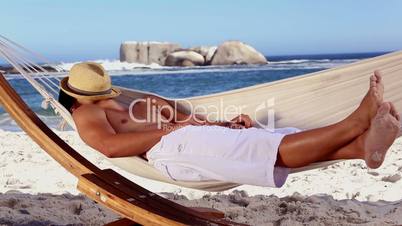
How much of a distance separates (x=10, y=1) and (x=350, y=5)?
35.3 ft

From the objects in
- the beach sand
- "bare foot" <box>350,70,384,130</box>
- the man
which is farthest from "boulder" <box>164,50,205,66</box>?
"bare foot" <box>350,70,384,130</box>

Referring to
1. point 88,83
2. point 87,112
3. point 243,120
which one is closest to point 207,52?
point 243,120

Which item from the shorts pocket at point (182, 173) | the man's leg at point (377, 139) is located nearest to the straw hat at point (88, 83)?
the shorts pocket at point (182, 173)

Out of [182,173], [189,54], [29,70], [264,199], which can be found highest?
[29,70]

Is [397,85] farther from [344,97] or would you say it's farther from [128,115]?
[128,115]

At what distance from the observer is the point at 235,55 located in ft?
66.8

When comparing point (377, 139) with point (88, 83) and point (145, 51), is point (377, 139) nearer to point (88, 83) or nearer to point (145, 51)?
point (88, 83)

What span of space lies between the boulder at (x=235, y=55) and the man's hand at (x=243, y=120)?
59.1 feet

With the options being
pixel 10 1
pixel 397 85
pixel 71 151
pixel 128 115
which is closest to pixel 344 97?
pixel 397 85

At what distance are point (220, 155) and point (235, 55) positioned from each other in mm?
18686

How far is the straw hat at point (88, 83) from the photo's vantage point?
6.82 feet

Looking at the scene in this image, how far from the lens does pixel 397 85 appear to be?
2.31m

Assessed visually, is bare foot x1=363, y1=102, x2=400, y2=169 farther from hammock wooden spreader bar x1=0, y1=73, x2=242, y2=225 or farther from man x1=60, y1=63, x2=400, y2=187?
hammock wooden spreader bar x1=0, y1=73, x2=242, y2=225

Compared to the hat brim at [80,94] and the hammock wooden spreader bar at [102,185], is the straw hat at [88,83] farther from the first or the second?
the hammock wooden spreader bar at [102,185]
